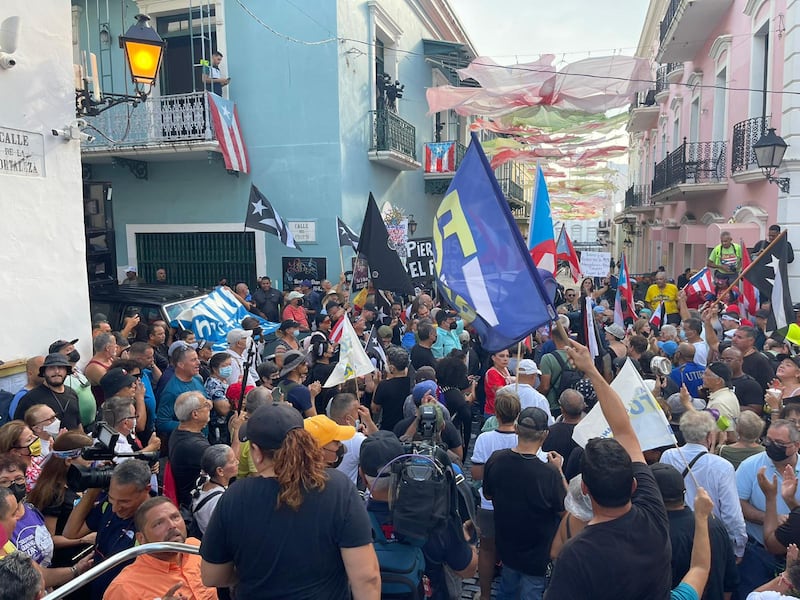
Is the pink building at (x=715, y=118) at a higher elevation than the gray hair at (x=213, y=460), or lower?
higher

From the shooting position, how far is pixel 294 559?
2260mm

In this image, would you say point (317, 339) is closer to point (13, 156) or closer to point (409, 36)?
point (13, 156)

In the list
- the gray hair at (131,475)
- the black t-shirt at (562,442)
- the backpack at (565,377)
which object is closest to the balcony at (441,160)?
the backpack at (565,377)

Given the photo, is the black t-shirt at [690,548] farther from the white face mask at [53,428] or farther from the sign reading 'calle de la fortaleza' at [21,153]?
the sign reading 'calle de la fortaleza' at [21,153]

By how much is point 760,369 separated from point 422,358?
3.33 m

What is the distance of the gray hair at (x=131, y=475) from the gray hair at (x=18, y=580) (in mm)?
809

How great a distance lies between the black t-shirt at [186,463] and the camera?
391 cm

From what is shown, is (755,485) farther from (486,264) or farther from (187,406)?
(187,406)

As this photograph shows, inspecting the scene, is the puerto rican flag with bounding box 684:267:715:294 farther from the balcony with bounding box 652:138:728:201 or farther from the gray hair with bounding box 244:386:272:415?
the gray hair with bounding box 244:386:272:415

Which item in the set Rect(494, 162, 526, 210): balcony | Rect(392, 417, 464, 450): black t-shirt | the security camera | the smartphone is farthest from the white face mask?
Rect(494, 162, 526, 210): balcony

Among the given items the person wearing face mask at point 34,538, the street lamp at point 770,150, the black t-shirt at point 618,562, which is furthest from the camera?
the street lamp at point 770,150

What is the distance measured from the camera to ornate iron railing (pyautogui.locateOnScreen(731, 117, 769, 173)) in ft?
41.1

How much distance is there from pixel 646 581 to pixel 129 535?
2.31 m

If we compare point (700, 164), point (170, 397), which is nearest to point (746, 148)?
point (700, 164)
